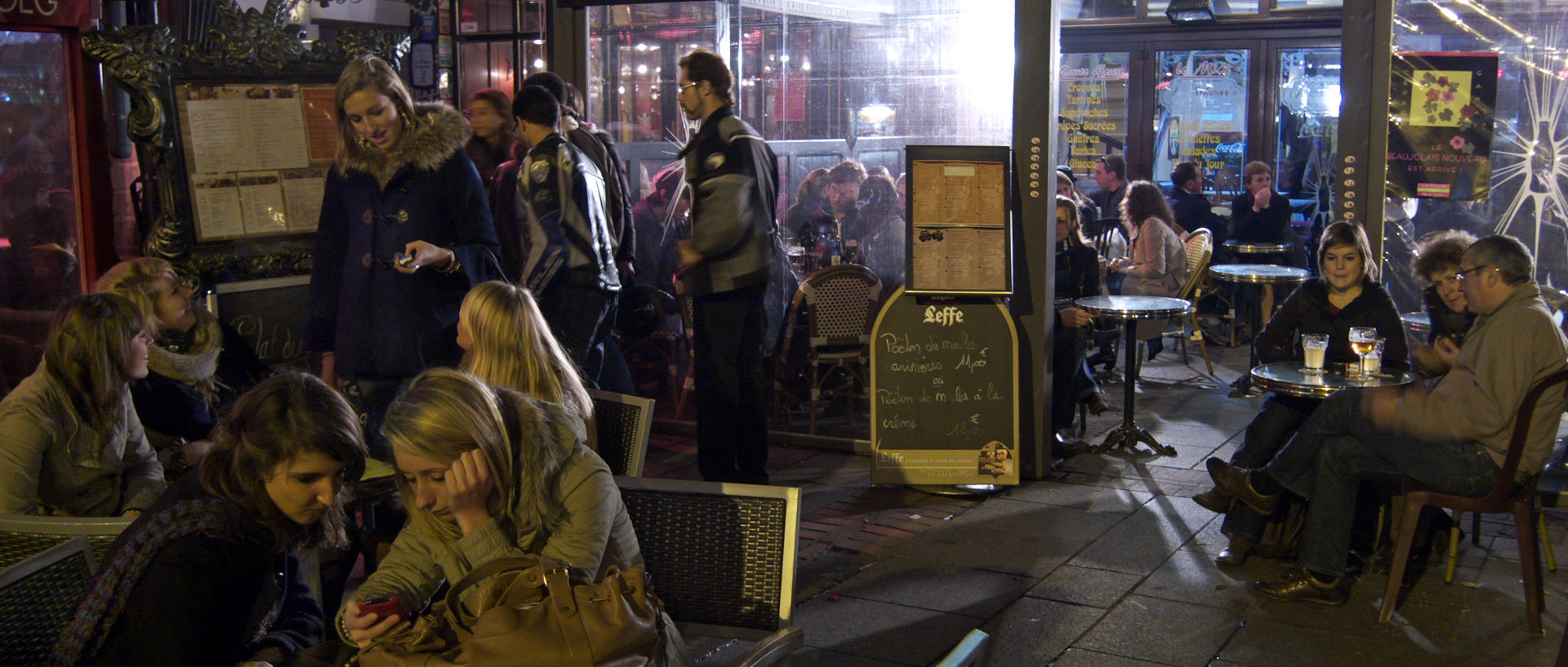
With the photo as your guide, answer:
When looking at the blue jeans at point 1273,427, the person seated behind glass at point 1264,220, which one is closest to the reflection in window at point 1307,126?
the person seated behind glass at point 1264,220

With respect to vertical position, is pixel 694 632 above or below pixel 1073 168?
below

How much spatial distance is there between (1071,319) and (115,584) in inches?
201

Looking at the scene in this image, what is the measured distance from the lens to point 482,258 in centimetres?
442

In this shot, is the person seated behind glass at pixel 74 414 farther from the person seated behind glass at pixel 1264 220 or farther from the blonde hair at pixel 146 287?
the person seated behind glass at pixel 1264 220

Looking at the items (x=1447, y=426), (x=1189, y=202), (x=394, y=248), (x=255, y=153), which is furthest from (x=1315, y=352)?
(x=1189, y=202)

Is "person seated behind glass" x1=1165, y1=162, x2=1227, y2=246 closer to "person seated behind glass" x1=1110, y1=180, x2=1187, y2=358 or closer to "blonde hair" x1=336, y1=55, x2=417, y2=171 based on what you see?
"person seated behind glass" x1=1110, y1=180, x2=1187, y2=358

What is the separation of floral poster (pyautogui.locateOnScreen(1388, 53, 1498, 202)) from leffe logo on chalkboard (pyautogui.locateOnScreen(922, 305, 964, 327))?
254cm

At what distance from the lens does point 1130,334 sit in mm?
6566

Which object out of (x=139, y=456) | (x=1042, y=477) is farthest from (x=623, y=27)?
(x=139, y=456)

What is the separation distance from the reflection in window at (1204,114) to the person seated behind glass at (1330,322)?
292 inches

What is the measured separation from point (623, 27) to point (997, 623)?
4155mm

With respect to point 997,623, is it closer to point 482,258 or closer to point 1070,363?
point 482,258

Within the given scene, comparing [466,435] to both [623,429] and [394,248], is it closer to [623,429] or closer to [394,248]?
[623,429]

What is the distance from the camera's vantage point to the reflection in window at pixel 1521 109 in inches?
247
